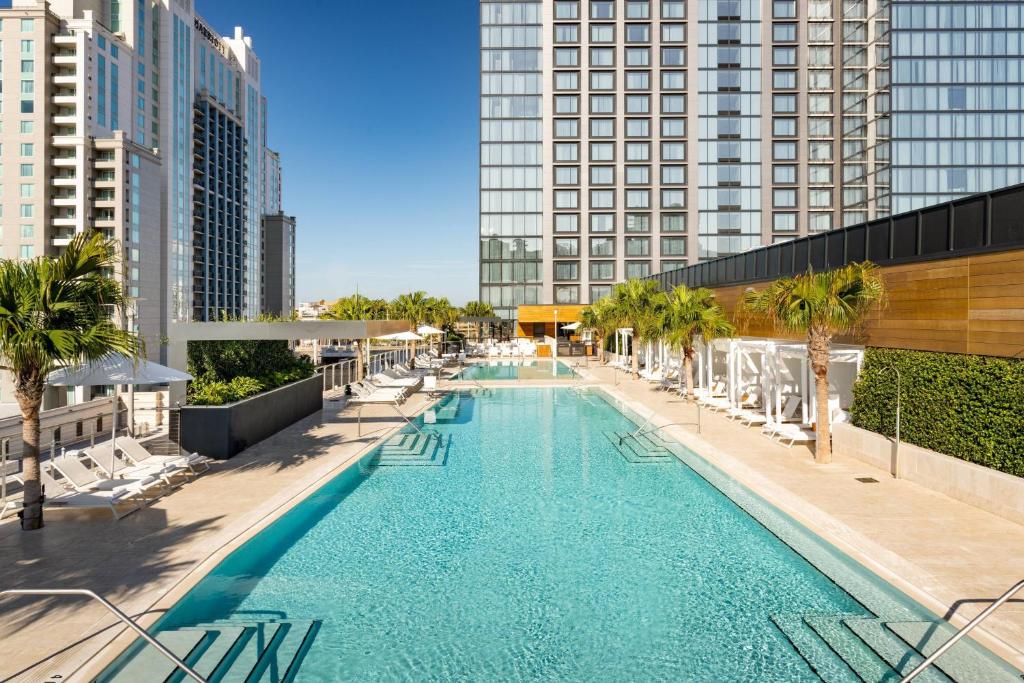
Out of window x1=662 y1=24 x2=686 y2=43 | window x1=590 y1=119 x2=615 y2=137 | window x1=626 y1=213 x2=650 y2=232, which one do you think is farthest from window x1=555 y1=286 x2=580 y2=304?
window x1=662 y1=24 x2=686 y2=43

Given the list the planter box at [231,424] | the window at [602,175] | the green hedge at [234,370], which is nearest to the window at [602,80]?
the window at [602,175]

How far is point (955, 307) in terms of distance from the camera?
10250 millimetres

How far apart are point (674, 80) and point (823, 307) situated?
52963 mm

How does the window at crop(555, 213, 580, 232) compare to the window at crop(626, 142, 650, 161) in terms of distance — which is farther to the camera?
the window at crop(555, 213, 580, 232)

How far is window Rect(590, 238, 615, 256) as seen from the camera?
59406mm

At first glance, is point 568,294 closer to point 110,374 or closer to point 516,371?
point 516,371

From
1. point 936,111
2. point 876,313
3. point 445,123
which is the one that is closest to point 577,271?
point 445,123

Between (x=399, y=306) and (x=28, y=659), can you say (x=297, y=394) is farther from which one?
(x=399, y=306)

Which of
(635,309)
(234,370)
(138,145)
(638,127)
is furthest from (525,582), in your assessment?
(138,145)

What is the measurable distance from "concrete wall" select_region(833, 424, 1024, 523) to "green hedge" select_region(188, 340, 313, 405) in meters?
12.4

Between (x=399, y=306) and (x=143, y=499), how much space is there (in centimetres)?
2919

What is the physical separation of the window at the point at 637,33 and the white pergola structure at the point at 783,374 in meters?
45.7

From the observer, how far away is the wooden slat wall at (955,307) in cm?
905

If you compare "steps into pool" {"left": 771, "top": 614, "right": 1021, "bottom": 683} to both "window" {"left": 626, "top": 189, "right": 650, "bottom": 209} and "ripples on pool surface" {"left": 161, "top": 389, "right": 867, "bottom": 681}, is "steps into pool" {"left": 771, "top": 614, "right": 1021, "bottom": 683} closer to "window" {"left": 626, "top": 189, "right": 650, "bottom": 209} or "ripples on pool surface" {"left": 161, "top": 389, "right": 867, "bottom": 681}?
"ripples on pool surface" {"left": 161, "top": 389, "right": 867, "bottom": 681}
